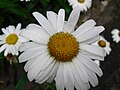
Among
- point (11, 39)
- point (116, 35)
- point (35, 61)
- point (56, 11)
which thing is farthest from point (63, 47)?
point (116, 35)

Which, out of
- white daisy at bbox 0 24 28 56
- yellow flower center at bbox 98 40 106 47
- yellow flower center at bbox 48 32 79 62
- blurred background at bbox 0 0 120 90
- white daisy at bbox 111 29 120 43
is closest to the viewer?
yellow flower center at bbox 48 32 79 62

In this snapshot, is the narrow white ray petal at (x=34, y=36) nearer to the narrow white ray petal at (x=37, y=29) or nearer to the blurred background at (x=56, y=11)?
the narrow white ray petal at (x=37, y=29)

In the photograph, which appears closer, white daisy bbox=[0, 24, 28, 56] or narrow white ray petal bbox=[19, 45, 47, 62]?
narrow white ray petal bbox=[19, 45, 47, 62]

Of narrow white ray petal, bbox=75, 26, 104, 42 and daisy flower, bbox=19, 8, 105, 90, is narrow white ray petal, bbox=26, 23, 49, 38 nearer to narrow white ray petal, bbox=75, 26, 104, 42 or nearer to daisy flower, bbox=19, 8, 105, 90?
daisy flower, bbox=19, 8, 105, 90

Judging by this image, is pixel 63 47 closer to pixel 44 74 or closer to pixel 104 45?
pixel 44 74

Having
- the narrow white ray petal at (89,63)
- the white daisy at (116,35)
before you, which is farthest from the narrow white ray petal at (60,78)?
the white daisy at (116,35)

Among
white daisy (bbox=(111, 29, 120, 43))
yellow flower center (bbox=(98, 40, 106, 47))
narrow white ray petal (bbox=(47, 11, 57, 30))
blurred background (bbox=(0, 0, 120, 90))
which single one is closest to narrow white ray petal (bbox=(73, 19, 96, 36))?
narrow white ray petal (bbox=(47, 11, 57, 30))

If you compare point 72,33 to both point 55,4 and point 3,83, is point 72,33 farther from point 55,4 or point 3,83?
point 55,4
